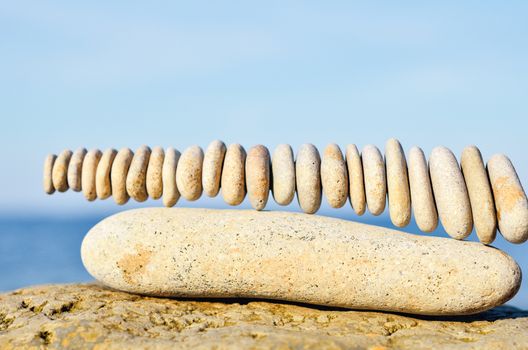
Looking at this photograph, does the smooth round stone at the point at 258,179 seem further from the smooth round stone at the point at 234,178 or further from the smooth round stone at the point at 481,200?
the smooth round stone at the point at 481,200

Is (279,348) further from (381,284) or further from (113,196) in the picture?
(113,196)

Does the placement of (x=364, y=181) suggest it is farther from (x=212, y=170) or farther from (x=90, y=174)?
(x=90, y=174)

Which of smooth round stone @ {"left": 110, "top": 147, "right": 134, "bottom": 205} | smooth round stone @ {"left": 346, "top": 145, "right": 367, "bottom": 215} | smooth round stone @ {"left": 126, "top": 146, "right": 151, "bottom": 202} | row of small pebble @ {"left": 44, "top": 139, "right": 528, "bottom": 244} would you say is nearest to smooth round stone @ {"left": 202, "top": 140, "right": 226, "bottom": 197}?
row of small pebble @ {"left": 44, "top": 139, "right": 528, "bottom": 244}

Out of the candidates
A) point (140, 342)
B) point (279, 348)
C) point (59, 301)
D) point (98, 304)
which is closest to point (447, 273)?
point (279, 348)

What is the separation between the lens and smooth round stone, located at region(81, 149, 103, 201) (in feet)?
16.9

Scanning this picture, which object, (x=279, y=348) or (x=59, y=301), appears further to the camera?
(x=59, y=301)

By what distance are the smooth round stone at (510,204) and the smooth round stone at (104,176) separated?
10.8 feet

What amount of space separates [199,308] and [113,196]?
4.75 ft

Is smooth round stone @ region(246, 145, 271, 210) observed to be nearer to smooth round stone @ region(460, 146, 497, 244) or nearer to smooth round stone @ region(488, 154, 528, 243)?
smooth round stone @ region(460, 146, 497, 244)

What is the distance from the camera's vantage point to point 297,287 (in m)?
4.21

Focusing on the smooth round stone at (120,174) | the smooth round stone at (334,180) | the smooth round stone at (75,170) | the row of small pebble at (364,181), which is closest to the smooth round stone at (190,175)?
the row of small pebble at (364,181)

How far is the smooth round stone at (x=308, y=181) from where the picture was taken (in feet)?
14.6

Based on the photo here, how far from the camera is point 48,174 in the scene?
17.6 feet

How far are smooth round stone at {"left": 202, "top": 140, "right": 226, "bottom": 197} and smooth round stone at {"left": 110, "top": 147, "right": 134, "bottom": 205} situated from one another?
82 cm
